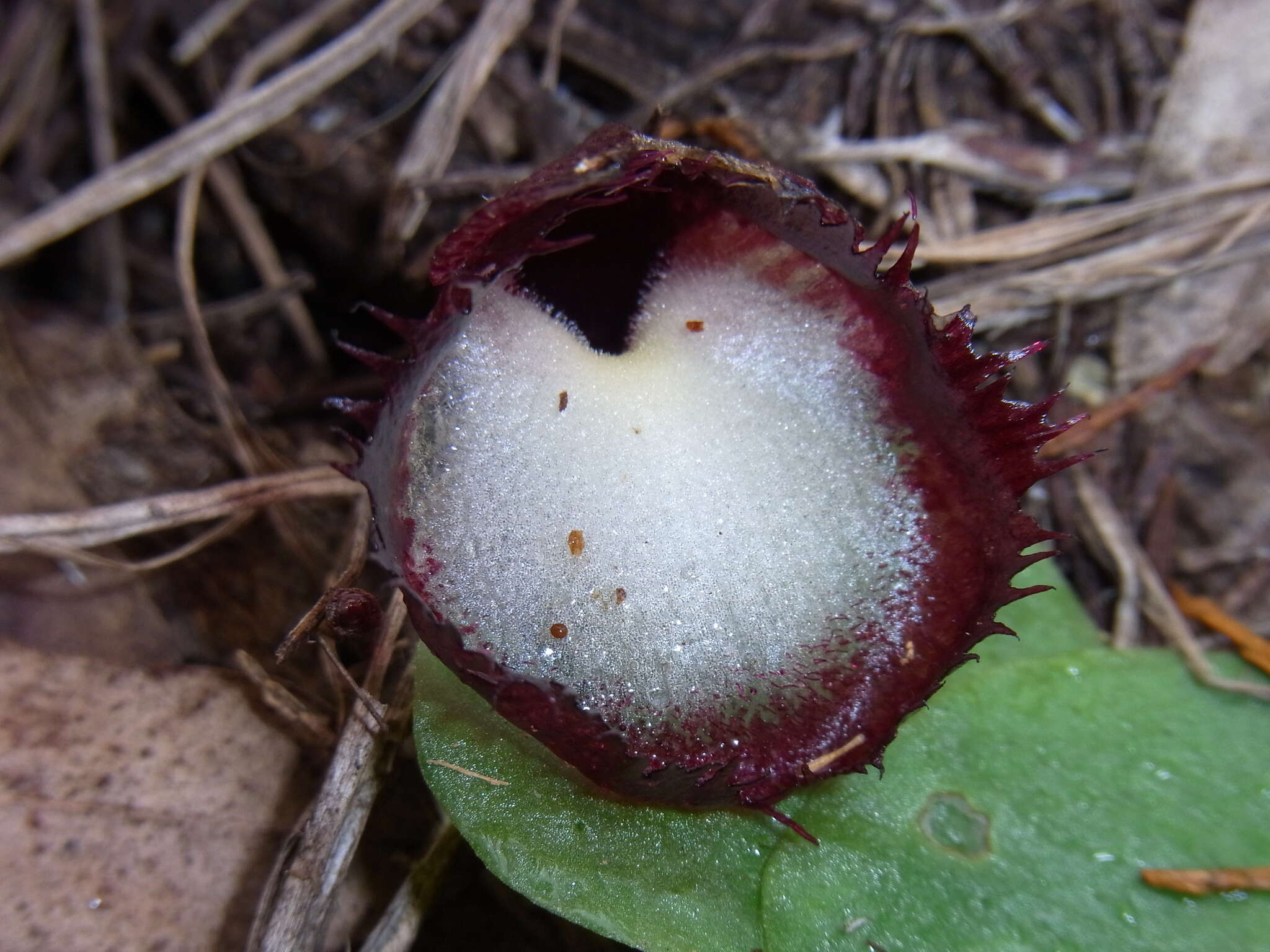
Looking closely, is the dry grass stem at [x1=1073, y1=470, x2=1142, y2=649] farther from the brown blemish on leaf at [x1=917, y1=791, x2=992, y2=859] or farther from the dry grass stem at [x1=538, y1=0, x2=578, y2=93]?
the dry grass stem at [x1=538, y1=0, x2=578, y2=93]

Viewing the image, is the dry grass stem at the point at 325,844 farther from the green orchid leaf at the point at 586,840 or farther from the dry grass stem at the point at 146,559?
the dry grass stem at the point at 146,559

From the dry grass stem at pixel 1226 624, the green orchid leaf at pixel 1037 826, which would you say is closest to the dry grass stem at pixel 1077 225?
the dry grass stem at pixel 1226 624

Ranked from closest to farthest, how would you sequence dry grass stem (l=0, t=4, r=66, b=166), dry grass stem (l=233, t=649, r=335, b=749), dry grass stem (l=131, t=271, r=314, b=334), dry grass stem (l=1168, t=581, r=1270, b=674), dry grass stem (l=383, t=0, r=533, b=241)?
dry grass stem (l=233, t=649, r=335, b=749) < dry grass stem (l=1168, t=581, r=1270, b=674) < dry grass stem (l=383, t=0, r=533, b=241) < dry grass stem (l=131, t=271, r=314, b=334) < dry grass stem (l=0, t=4, r=66, b=166)

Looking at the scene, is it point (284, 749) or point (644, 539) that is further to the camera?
point (284, 749)

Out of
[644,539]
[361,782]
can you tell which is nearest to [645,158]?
[644,539]

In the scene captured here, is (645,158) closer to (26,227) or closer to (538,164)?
(538,164)

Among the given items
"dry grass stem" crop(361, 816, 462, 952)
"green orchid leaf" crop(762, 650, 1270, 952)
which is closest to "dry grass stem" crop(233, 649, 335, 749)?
"dry grass stem" crop(361, 816, 462, 952)

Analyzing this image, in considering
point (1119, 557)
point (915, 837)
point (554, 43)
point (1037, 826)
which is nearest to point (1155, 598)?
point (1119, 557)
